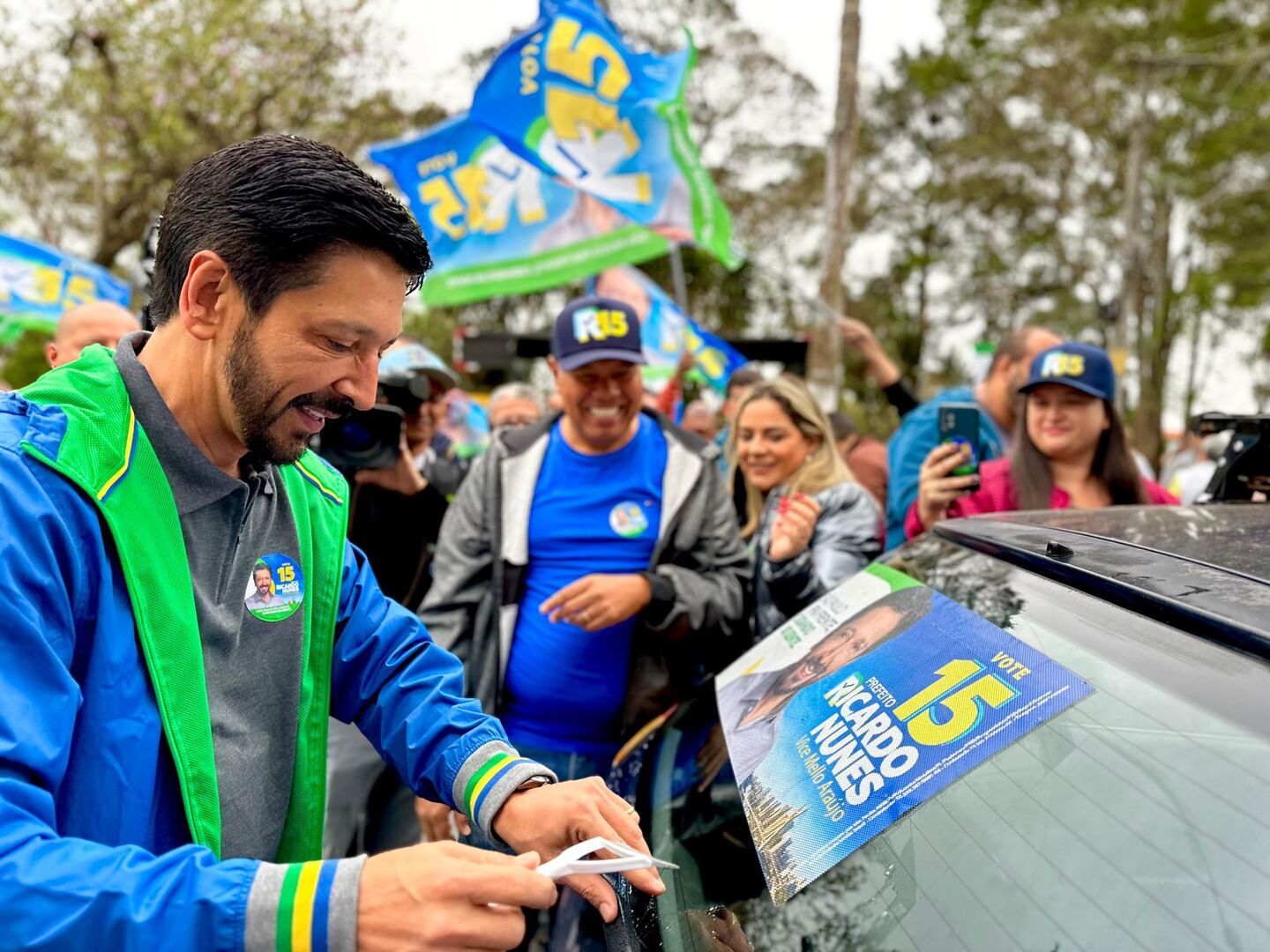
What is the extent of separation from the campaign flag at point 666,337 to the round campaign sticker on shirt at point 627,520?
16.3ft

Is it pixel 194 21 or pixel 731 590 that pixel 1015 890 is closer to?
pixel 731 590

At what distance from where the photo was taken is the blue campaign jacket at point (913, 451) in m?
3.43

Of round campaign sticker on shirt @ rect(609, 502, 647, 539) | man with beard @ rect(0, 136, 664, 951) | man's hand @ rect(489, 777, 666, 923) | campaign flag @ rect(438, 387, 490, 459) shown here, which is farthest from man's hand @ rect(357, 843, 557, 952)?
campaign flag @ rect(438, 387, 490, 459)

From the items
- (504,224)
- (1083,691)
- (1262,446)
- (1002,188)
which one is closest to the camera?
(1083,691)

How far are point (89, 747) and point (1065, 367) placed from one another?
2.64 meters

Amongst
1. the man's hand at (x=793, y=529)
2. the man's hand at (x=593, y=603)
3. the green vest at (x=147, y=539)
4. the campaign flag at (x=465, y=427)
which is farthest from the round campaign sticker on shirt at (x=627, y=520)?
Answer: the campaign flag at (x=465, y=427)

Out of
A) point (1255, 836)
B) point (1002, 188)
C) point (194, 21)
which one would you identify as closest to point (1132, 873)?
point (1255, 836)

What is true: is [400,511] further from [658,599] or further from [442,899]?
[442,899]

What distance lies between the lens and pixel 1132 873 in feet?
3.24

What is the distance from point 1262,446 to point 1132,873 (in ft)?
6.06

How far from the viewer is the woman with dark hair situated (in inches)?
111

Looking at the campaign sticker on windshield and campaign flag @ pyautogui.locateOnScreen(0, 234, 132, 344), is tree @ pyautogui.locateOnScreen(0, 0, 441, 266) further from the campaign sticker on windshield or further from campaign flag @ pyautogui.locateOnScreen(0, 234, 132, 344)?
the campaign sticker on windshield

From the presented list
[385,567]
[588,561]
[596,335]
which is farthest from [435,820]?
[596,335]

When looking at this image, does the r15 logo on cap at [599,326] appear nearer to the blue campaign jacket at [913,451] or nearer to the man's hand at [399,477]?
the man's hand at [399,477]
